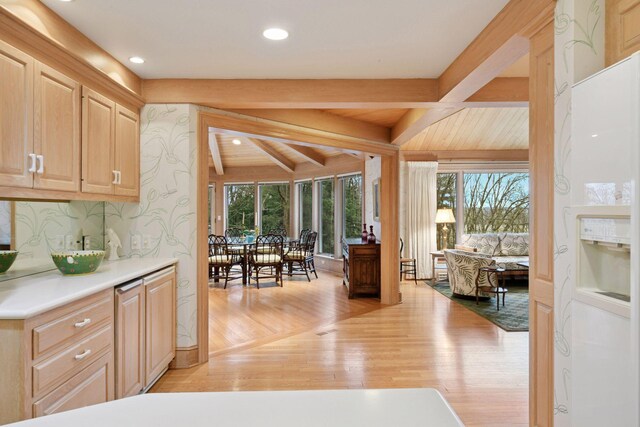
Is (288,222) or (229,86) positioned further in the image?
(288,222)

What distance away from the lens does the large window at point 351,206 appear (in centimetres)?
818

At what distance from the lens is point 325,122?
4.72 m

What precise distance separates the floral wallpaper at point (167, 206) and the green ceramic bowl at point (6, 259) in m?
1.04

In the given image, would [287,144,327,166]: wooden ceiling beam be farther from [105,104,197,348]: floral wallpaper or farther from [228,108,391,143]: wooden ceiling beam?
[105,104,197,348]: floral wallpaper

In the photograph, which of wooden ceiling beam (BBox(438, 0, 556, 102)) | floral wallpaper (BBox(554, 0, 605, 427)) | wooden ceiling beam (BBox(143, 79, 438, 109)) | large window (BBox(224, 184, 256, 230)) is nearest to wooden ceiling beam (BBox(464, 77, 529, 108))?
wooden ceiling beam (BBox(438, 0, 556, 102))

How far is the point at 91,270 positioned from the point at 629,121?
2875mm

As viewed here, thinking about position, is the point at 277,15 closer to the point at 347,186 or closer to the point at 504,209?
the point at 347,186

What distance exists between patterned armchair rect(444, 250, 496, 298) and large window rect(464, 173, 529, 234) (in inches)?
95.0

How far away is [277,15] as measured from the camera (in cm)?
233

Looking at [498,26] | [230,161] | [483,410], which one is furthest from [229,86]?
[230,161]

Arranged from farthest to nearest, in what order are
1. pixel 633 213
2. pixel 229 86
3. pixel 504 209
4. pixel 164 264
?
pixel 504 209 → pixel 229 86 → pixel 164 264 → pixel 633 213

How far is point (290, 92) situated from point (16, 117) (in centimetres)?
205

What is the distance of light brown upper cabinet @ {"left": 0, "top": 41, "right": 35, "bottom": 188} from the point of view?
6.26 ft

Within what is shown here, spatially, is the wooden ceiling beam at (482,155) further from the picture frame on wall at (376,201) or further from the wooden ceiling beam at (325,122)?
the wooden ceiling beam at (325,122)
